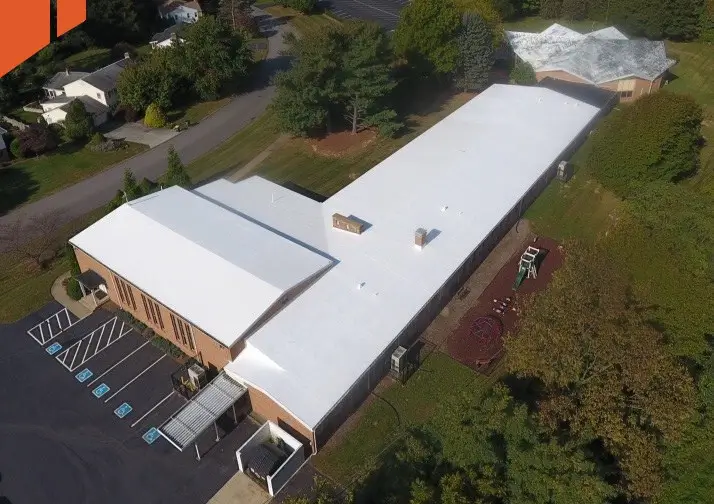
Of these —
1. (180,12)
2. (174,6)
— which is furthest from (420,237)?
(174,6)

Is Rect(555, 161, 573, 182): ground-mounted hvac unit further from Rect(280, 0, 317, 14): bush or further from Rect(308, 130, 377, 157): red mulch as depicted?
Rect(280, 0, 317, 14): bush

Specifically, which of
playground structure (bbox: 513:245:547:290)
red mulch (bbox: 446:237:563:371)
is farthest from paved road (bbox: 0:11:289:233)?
playground structure (bbox: 513:245:547:290)

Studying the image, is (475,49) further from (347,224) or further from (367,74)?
(347,224)

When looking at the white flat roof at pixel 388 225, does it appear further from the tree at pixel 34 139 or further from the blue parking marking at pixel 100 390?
the tree at pixel 34 139

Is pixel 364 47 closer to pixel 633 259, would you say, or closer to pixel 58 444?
pixel 633 259

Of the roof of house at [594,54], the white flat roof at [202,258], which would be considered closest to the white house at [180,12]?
the roof of house at [594,54]
